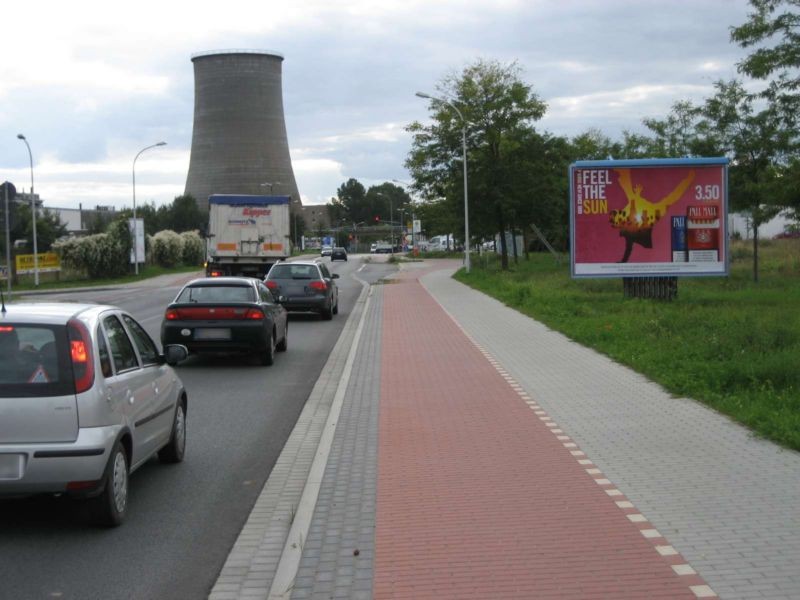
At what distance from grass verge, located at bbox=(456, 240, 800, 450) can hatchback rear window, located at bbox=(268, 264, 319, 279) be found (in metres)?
5.58

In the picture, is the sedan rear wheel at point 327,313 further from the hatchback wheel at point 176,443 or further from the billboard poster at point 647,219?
the hatchback wheel at point 176,443

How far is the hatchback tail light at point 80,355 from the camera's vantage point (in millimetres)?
6223

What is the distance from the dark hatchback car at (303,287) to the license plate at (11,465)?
60.7 feet

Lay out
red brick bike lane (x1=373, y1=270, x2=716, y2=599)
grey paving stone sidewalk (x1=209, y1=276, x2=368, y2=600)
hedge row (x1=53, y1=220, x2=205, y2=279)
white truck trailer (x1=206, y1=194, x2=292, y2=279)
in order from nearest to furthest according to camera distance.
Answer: red brick bike lane (x1=373, y1=270, x2=716, y2=599) < grey paving stone sidewalk (x1=209, y1=276, x2=368, y2=600) < white truck trailer (x1=206, y1=194, x2=292, y2=279) < hedge row (x1=53, y1=220, x2=205, y2=279)

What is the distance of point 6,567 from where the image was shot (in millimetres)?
5602

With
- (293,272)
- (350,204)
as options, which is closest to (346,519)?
(293,272)

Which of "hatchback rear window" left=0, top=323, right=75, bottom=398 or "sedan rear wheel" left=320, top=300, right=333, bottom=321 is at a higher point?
"hatchback rear window" left=0, top=323, right=75, bottom=398

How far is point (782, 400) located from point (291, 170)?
3042 inches

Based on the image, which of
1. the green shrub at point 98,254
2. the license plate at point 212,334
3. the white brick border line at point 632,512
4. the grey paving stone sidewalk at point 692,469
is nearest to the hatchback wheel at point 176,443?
the white brick border line at point 632,512

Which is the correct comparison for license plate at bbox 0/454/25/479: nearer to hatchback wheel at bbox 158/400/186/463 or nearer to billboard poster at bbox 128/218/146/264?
hatchback wheel at bbox 158/400/186/463

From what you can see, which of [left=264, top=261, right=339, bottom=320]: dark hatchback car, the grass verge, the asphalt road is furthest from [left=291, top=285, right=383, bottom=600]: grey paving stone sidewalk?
[left=264, top=261, right=339, bottom=320]: dark hatchback car

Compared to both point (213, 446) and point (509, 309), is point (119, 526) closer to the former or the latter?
point (213, 446)

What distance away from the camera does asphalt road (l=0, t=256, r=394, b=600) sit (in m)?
5.40

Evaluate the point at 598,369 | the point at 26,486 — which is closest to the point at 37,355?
the point at 26,486
